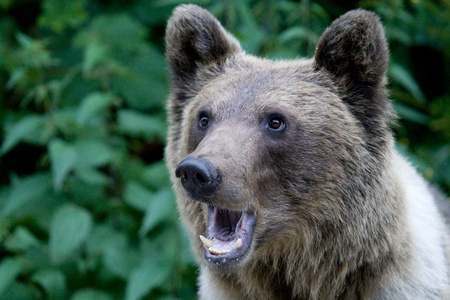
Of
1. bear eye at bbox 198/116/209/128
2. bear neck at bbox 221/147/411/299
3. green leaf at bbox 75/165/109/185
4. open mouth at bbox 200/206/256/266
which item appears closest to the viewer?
open mouth at bbox 200/206/256/266

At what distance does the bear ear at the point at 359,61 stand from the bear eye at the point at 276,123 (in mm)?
448

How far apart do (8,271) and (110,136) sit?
4.81 ft

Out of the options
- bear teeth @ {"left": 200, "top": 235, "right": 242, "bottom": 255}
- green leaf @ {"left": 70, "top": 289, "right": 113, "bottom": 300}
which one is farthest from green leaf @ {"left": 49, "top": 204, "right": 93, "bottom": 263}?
bear teeth @ {"left": 200, "top": 235, "right": 242, "bottom": 255}

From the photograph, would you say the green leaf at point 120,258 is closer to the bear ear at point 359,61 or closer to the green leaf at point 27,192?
the green leaf at point 27,192

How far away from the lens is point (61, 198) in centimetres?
486

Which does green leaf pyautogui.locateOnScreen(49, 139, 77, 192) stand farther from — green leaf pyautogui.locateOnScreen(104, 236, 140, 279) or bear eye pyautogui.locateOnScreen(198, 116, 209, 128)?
bear eye pyautogui.locateOnScreen(198, 116, 209, 128)

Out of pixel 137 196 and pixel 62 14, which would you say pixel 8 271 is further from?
pixel 62 14

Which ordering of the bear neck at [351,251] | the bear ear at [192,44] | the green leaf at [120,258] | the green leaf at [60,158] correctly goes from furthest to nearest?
1. the green leaf at [120,258]
2. the green leaf at [60,158]
3. the bear ear at [192,44]
4. the bear neck at [351,251]

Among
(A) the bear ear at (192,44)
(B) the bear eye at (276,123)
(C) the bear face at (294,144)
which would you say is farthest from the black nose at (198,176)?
(A) the bear ear at (192,44)

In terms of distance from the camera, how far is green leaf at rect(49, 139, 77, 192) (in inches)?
174

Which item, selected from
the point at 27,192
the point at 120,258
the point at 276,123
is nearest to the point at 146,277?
the point at 120,258

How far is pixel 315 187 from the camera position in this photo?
3.11m

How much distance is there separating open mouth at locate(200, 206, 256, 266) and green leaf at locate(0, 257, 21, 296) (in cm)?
231

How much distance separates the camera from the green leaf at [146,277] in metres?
4.30
